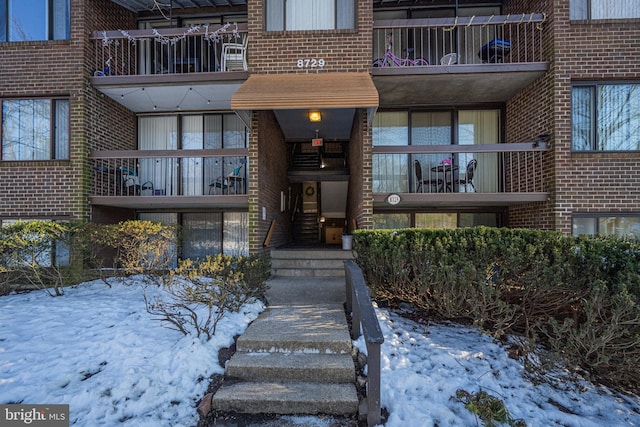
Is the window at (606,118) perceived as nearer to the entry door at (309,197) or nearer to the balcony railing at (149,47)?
the balcony railing at (149,47)

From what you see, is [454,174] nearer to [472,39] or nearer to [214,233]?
[472,39]

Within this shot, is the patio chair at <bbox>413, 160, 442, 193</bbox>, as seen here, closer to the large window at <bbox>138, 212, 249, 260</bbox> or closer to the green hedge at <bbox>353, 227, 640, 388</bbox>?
the green hedge at <bbox>353, 227, 640, 388</bbox>

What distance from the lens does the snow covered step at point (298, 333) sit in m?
3.76

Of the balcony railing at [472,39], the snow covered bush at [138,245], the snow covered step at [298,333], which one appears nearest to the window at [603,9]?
the balcony railing at [472,39]

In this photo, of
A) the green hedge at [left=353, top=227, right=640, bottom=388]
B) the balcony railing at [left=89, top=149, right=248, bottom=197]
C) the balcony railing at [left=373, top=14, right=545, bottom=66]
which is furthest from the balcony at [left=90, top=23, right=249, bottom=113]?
the green hedge at [left=353, top=227, right=640, bottom=388]

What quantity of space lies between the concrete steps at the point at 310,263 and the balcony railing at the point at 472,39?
16.0 feet

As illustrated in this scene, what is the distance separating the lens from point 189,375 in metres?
3.34

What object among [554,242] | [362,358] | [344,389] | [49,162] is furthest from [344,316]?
[49,162]

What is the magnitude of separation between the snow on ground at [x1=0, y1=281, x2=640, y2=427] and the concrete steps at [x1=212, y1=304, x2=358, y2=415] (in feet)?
0.67

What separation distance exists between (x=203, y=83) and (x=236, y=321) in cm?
598

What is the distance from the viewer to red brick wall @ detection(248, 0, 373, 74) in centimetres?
715

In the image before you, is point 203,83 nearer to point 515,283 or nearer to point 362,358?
point 362,358

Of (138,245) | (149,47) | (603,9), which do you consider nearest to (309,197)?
(149,47)

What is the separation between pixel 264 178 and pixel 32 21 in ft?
23.1
